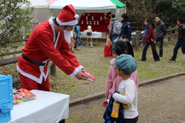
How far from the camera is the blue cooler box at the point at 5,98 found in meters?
1.85

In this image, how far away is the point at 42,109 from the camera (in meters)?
2.28

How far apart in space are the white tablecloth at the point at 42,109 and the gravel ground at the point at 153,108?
55.5 inches

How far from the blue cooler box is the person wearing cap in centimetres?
116

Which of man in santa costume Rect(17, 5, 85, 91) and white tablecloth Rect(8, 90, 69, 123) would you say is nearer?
white tablecloth Rect(8, 90, 69, 123)

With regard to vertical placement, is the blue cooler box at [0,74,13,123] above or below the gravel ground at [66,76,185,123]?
above

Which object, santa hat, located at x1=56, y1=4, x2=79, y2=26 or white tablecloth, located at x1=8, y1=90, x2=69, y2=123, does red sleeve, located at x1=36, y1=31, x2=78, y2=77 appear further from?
white tablecloth, located at x1=8, y1=90, x2=69, y2=123

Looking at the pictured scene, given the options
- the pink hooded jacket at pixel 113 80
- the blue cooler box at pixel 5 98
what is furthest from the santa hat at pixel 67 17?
the blue cooler box at pixel 5 98

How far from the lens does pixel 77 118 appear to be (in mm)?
4070

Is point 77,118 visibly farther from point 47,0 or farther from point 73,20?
point 47,0

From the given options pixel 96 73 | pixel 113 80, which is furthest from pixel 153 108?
pixel 96 73

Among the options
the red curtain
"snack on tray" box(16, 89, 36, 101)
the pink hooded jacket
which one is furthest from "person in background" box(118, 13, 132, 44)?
the red curtain

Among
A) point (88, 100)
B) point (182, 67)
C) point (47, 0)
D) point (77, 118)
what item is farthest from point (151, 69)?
point (47, 0)

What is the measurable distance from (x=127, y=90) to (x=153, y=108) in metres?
2.60

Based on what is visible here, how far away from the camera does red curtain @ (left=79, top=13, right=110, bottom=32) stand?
17797 millimetres
